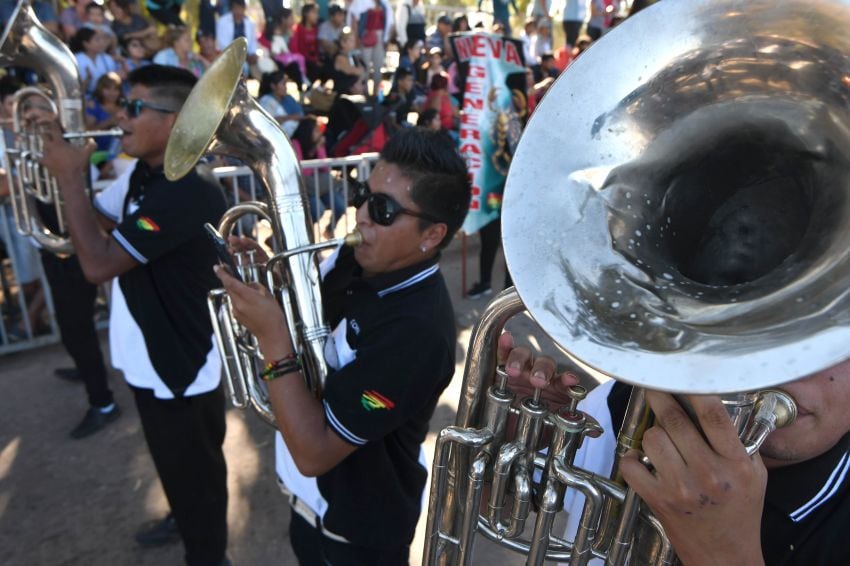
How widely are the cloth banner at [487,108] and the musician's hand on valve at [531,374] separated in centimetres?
376

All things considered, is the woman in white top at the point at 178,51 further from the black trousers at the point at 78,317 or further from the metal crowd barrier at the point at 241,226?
the black trousers at the point at 78,317

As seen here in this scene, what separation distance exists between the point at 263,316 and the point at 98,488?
2032mm

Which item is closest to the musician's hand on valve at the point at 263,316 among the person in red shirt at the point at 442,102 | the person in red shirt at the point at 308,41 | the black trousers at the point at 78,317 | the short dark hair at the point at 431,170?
the short dark hair at the point at 431,170

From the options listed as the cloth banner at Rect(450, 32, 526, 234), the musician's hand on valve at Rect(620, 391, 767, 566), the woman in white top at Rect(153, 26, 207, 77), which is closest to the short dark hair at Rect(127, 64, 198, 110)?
the musician's hand on valve at Rect(620, 391, 767, 566)

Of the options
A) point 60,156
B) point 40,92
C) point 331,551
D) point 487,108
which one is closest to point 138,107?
point 60,156

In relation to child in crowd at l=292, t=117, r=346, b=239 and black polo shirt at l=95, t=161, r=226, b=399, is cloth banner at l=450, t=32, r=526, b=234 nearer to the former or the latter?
child in crowd at l=292, t=117, r=346, b=239

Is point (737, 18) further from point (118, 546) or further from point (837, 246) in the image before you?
point (118, 546)

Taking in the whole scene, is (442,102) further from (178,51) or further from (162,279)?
(162,279)

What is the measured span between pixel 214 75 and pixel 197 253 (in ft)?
2.24

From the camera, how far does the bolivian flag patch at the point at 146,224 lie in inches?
77.5

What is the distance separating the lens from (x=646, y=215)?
928 mm

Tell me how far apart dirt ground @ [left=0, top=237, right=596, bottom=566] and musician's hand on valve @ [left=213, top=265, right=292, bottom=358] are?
1.51 m

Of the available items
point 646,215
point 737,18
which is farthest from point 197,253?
point 737,18

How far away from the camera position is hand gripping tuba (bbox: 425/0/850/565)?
755 millimetres
